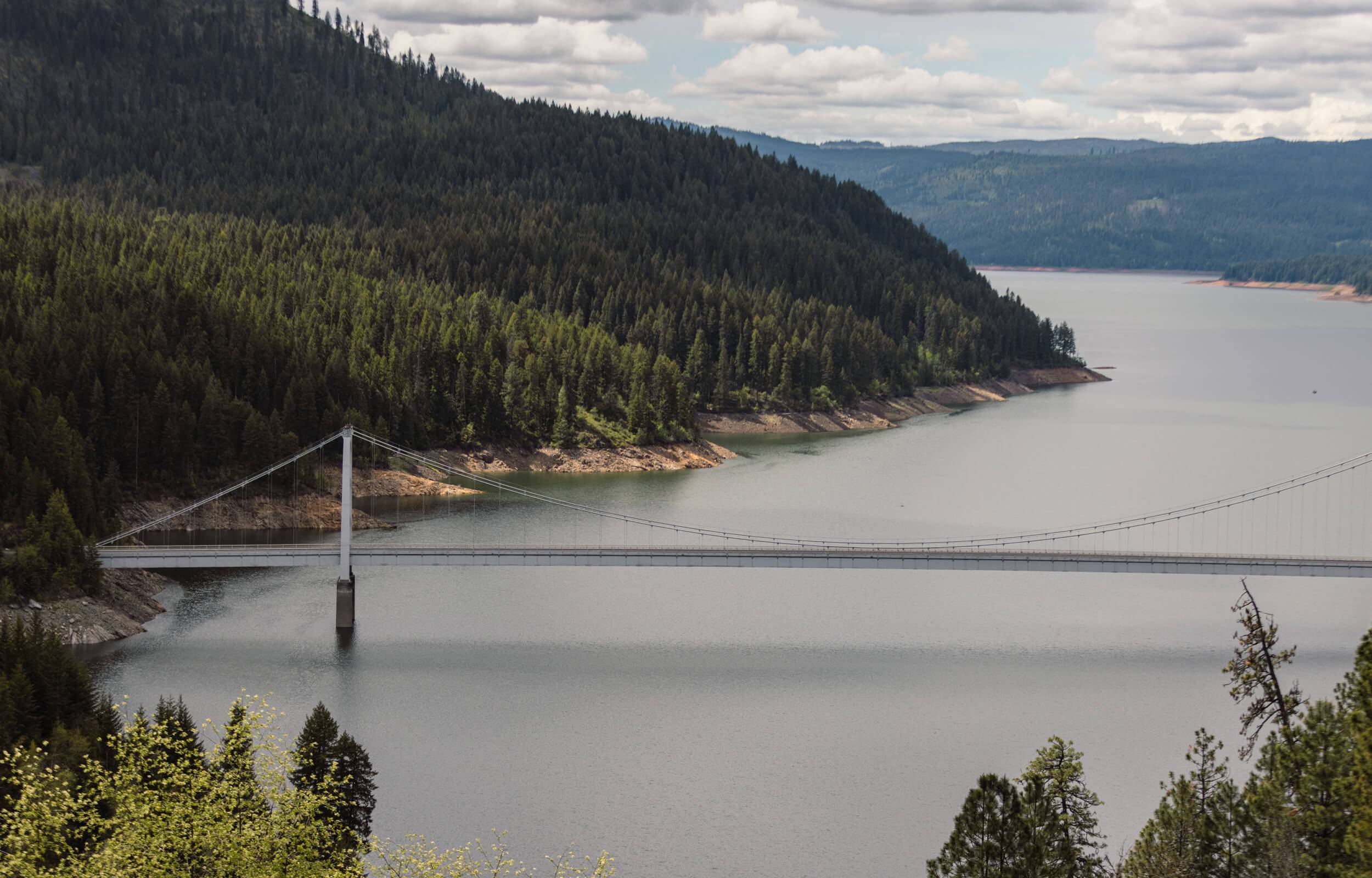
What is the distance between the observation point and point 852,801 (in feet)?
145

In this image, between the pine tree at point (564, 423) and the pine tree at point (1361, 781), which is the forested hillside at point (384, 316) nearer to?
the pine tree at point (564, 423)

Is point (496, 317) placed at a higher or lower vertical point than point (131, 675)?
higher

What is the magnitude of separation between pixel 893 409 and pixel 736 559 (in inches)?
3249

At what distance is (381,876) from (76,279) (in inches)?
3056

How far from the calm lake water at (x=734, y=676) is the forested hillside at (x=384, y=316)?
12186 millimetres

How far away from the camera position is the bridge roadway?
62.8 metres

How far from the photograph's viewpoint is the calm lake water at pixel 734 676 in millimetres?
43094

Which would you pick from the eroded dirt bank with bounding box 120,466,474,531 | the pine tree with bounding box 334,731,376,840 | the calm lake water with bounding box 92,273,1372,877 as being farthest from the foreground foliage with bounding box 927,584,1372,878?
the eroded dirt bank with bounding box 120,466,474,531

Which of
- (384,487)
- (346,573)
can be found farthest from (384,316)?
(346,573)

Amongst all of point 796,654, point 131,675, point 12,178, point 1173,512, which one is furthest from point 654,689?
point 12,178

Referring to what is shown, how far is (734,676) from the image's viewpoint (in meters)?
57.0

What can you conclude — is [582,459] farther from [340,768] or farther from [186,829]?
[186,829]

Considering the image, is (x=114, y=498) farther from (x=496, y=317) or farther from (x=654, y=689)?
(x=496, y=317)

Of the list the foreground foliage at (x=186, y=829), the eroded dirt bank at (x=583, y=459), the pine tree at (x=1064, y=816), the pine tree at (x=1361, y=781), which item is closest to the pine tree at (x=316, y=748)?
the foreground foliage at (x=186, y=829)
